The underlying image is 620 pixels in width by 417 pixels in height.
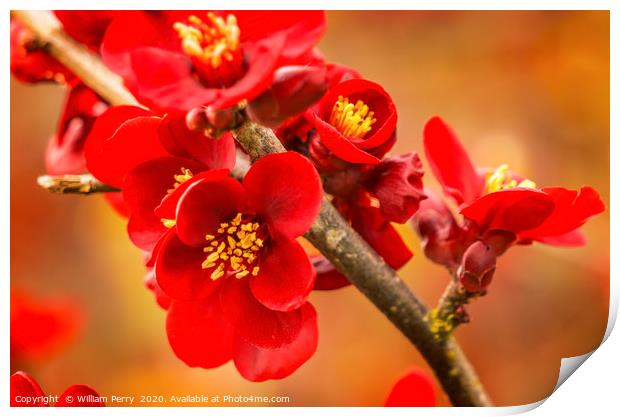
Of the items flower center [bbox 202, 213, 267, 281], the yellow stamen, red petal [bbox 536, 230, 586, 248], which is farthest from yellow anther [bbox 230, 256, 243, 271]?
red petal [bbox 536, 230, 586, 248]

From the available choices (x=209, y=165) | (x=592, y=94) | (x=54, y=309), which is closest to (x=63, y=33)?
(x=209, y=165)

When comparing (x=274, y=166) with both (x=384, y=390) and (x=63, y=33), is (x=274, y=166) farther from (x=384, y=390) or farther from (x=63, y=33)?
(x=384, y=390)

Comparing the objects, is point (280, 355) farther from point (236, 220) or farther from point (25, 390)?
point (25, 390)

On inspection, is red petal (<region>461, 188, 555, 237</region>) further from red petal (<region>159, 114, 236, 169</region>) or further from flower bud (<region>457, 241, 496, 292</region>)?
red petal (<region>159, 114, 236, 169</region>)

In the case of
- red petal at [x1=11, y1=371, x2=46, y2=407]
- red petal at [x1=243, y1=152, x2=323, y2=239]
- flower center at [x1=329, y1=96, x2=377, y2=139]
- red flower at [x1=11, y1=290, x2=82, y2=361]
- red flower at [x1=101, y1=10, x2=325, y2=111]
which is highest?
red flower at [x1=101, y1=10, x2=325, y2=111]

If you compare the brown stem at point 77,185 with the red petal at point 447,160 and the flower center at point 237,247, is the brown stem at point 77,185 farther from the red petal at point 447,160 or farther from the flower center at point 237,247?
the red petal at point 447,160

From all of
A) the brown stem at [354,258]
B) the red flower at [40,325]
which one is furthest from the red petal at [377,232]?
the red flower at [40,325]
